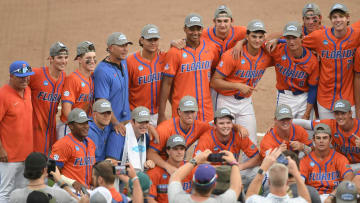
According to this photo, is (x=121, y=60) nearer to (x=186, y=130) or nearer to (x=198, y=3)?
(x=186, y=130)

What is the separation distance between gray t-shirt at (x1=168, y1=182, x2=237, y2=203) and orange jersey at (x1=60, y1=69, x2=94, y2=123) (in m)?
3.52

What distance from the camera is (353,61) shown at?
34.4 feet

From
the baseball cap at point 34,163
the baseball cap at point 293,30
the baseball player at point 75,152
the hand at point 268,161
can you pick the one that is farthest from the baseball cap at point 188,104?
the baseball cap at point 34,163

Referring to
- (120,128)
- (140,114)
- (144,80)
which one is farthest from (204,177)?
(144,80)

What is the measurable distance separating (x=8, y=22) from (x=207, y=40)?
8.82 m

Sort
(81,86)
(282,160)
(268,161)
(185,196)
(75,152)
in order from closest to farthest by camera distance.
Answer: (185,196), (268,161), (282,160), (75,152), (81,86)

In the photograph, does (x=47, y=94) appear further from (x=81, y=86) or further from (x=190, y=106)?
(x=190, y=106)

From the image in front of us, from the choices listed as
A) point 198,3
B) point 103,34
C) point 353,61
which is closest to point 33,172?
point 353,61

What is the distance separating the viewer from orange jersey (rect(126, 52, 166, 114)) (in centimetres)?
1046

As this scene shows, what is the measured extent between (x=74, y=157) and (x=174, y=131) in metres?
1.65

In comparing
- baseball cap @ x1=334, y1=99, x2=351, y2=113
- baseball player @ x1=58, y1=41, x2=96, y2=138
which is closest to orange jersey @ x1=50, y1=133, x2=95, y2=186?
baseball player @ x1=58, y1=41, x2=96, y2=138

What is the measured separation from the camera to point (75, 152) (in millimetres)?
9086

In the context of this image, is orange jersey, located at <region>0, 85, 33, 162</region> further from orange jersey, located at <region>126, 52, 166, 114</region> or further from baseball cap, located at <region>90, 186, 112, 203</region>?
baseball cap, located at <region>90, 186, 112, 203</region>

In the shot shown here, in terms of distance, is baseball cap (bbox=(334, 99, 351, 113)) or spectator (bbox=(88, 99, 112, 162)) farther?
baseball cap (bbox=(334, 99, 351, 113))
